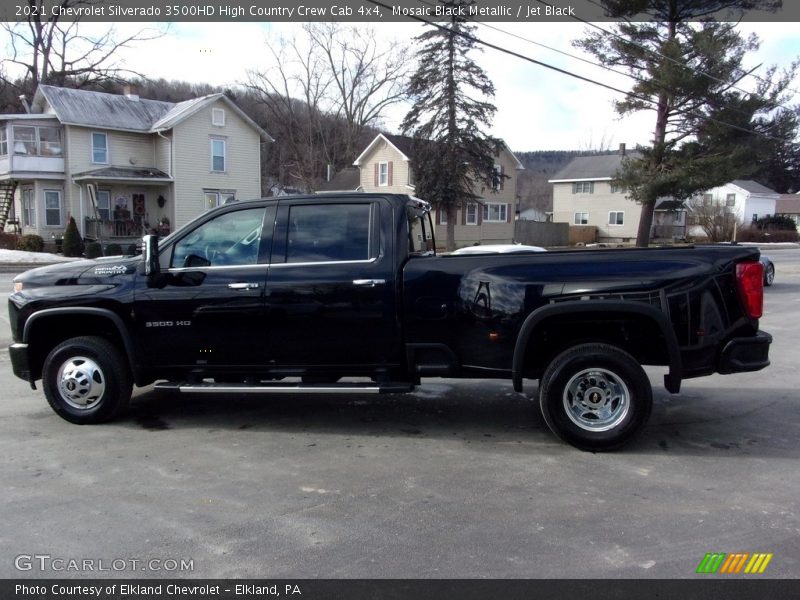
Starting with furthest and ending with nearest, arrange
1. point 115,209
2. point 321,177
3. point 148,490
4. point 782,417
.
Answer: point 321,177 → point 115,209 → point 782,417 → point 148,490

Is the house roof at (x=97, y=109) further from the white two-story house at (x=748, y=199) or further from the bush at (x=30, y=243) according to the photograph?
the white two-story house at (x=748, y=199)

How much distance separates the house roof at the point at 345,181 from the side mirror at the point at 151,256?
4980 cm

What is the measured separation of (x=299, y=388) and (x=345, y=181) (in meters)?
53.7

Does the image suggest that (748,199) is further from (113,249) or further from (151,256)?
(151,256)

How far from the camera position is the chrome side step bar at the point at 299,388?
5484 millimetres

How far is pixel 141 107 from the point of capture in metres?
38.7

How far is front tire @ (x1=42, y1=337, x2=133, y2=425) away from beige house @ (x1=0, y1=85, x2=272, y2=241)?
30547mm

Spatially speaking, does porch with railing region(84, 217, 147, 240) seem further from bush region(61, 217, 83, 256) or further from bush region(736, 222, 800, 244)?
bush region(736, 222, 800, 244)

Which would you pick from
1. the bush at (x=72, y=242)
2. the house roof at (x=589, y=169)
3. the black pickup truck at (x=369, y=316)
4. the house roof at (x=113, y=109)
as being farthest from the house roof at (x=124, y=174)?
the house roof at (x=589, y=169)

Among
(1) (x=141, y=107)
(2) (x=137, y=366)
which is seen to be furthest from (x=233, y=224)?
(1) (x=141, y=107)

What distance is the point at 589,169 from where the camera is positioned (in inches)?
2458

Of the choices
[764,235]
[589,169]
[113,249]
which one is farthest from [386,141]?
[764,235]
